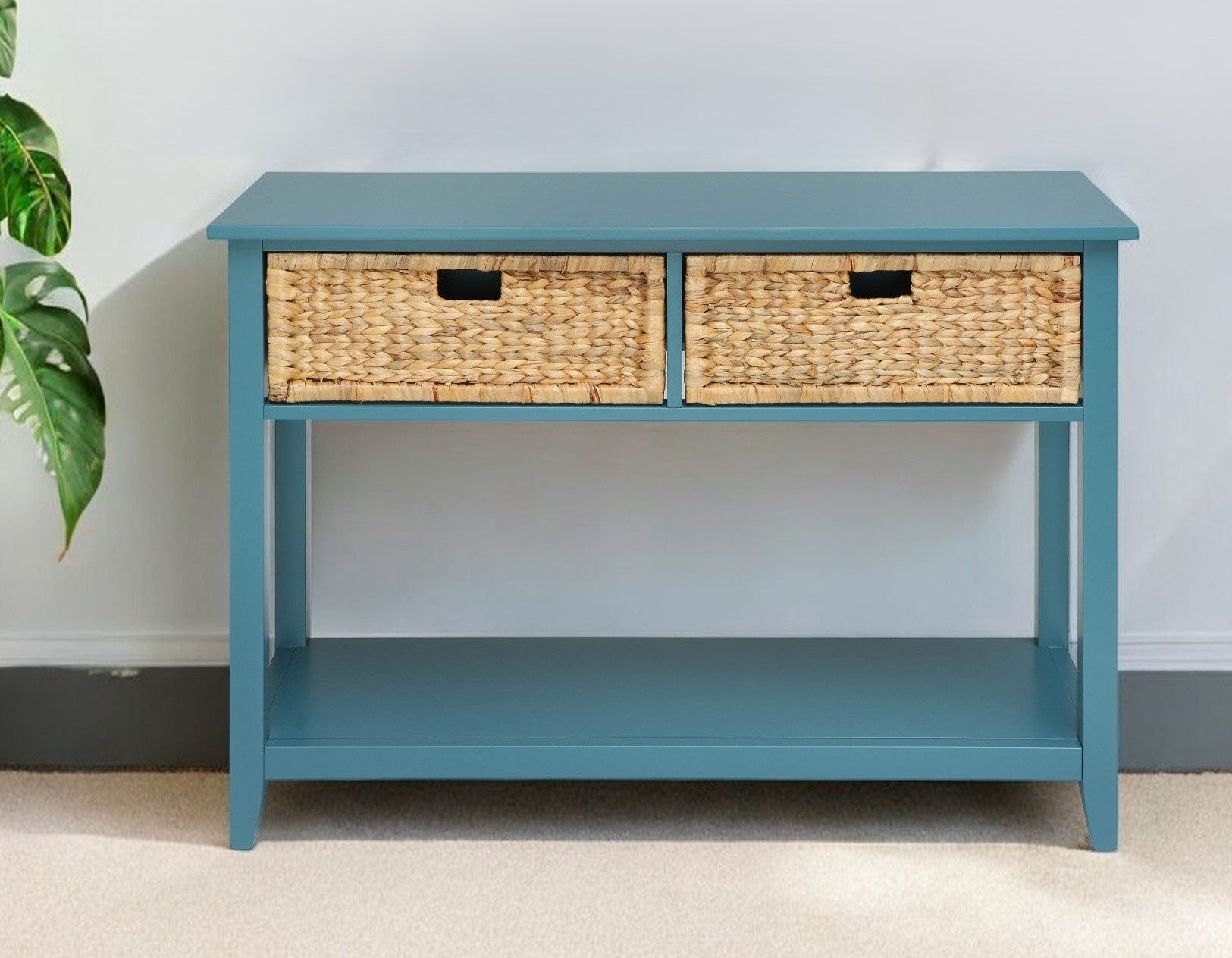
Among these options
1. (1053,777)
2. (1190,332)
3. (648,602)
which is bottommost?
(1053,777)

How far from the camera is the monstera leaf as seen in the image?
1994 mm

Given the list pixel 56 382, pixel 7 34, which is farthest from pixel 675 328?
pixel 7 34

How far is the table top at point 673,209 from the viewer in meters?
1.87

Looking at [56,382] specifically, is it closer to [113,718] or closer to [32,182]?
[32,182]

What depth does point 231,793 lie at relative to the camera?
6.47ft

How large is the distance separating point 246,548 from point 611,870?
0.57 m

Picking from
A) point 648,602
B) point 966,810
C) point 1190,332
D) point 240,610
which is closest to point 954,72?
point 1190,332

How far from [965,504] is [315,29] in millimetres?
1125

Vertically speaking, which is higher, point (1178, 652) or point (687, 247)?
point (687, 247)

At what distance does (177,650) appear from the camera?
2.38 meters

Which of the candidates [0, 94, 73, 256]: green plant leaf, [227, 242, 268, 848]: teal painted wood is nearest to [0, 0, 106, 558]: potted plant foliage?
[0, 94, 73, 256]: green plant leaf

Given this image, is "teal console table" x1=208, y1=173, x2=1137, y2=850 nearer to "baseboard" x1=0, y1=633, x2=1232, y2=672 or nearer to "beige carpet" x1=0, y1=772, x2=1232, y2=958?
"beige carpet" x1=0, y1=772, x2=1232, y2=958

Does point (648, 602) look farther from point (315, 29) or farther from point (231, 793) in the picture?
point (315, 29)

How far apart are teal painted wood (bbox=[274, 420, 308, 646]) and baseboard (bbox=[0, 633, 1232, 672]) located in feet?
0.37
